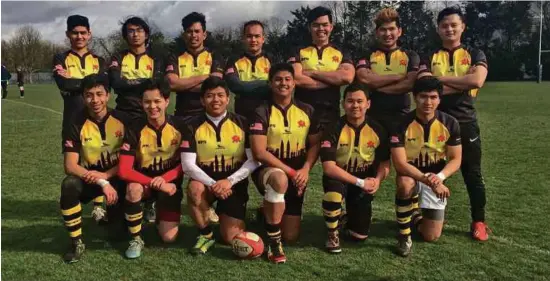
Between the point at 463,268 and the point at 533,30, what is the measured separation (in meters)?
59.4

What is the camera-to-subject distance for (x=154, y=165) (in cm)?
466

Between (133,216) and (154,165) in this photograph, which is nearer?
(133,216)

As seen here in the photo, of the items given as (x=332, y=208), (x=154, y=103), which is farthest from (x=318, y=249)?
(x=154, y=103)

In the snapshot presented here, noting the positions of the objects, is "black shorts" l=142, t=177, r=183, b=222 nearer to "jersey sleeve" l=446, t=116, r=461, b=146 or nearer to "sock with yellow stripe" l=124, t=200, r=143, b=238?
"sock with yellow stripe" l=124, t=200, r=143, b=238

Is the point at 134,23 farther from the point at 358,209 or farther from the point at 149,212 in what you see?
the point at 358,209

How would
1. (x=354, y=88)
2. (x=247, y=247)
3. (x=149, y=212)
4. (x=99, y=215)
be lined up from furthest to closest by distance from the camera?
1. (x=149, y=212)
2. (x=99, y=215)
3. (x=354, y=88)
4. (x=247, y=247)

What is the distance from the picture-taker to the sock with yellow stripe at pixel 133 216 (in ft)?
14.6

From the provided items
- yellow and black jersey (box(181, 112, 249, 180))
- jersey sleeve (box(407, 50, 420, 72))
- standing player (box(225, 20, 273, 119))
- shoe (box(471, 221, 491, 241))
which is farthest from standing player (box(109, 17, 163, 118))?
shoe (box(471, 221, 491, 241))

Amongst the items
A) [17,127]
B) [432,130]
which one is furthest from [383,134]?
[17,127]

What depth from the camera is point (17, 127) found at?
49.1 feet

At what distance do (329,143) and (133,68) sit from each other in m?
2.28

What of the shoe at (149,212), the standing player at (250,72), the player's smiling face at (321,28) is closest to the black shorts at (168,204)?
the shoe at (149,212)

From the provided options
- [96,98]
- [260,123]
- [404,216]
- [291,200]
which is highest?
[96,98]

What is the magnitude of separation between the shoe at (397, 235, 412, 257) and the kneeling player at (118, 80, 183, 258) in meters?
2.07
